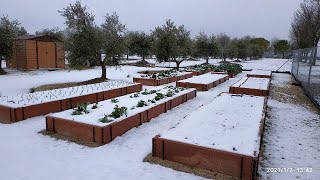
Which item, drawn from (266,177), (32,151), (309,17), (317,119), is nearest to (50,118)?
(32,151)

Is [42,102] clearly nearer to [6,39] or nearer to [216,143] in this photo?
[216,143]

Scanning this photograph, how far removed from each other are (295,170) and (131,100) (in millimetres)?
5382

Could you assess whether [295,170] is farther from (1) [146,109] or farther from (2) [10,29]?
(2) [10,29]

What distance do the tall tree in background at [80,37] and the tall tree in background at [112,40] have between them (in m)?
0.59

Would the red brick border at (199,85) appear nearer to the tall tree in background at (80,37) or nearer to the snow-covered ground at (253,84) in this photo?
the snow-covered ground at (253,84)

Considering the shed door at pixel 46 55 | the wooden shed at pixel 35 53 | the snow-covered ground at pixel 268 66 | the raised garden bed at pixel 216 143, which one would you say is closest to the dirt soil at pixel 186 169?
the raised garden bed at pixel 216 143

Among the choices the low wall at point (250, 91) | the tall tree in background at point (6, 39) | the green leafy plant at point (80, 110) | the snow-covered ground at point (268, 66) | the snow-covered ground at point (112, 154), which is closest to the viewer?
the snow-covered ground at point (112, 154)

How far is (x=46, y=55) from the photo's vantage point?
22.6 m

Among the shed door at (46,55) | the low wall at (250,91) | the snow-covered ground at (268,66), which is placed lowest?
the low wall at (250,91)

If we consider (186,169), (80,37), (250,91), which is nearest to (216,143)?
(186,169)

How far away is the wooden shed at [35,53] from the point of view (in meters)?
21.1

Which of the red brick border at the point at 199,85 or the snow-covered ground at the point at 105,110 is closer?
the snow-covered ground at the point at 105,110

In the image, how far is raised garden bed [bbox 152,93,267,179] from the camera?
440cm

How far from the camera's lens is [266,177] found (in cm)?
453
